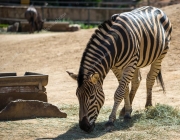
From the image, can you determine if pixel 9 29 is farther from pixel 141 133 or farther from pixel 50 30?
pixel 141 133

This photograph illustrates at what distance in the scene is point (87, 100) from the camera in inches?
256

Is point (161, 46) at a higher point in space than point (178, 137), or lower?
higher

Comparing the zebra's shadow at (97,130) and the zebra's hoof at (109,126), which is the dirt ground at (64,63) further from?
the zebra's hoof at (109,126)

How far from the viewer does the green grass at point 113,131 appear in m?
6.42

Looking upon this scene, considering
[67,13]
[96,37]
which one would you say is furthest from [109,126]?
[67,13]

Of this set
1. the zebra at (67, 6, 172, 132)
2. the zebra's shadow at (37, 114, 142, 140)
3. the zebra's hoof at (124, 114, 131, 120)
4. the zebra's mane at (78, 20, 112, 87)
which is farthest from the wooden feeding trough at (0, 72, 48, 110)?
the zebra's hoof at (124, 114, 131, 120)

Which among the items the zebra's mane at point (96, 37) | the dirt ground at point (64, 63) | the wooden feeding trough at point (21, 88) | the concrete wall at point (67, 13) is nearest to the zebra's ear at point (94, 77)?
the zebra's mane at point (96, 37)

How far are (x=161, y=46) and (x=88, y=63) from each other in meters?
1.84

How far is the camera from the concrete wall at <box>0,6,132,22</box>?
24.4 meters

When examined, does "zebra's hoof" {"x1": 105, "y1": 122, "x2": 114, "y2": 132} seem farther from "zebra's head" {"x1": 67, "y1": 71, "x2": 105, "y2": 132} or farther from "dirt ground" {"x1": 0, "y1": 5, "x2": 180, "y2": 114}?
"dirt ground" {"x1": 0, "y1": 5, "x2": 180, "y2": 114}

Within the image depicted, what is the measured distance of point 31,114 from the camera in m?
7.36

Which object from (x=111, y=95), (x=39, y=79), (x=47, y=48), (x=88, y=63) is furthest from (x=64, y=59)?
(x=88, y=63)

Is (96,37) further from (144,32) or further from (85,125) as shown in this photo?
(85,125)

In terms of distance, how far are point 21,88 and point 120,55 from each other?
1773 mm
